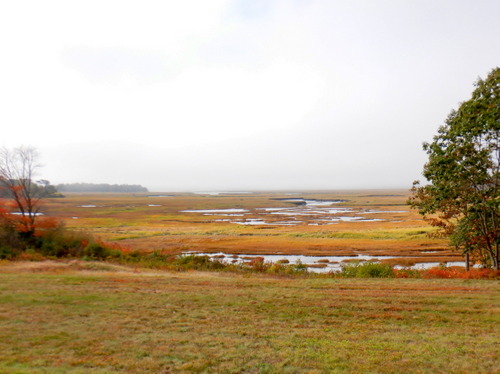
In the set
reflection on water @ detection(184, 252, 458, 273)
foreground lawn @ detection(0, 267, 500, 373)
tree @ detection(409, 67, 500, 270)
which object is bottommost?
reflection on water @ detection(184, 252, 458, 273)

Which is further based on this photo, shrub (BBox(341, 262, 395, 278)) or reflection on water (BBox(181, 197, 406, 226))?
reflection on water (BBox(181, 197, 406, 226))

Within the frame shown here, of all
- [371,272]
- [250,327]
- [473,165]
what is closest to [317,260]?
[371,272]

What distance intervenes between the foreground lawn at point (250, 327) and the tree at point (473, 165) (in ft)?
17.1

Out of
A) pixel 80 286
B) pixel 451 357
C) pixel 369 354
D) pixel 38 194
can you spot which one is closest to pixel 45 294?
pixel 80 286

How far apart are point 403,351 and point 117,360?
284 inches

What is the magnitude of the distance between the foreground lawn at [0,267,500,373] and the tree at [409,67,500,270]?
522cm

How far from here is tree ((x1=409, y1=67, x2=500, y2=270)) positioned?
1711cm

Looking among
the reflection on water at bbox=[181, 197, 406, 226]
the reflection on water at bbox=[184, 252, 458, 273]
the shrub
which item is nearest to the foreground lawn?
the shrub

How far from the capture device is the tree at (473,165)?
17109mm

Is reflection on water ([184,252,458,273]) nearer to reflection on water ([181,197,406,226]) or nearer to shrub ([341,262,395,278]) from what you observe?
shrub ([341,262,395,278])

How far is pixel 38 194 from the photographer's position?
3959cm

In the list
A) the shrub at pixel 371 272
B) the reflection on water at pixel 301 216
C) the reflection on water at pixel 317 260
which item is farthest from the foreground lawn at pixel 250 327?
the reflection on water at pixel 301 216

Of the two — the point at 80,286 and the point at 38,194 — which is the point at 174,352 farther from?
the point at 38,194

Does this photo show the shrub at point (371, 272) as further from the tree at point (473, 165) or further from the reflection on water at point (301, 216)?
the reflection on water at point (301, 216)
